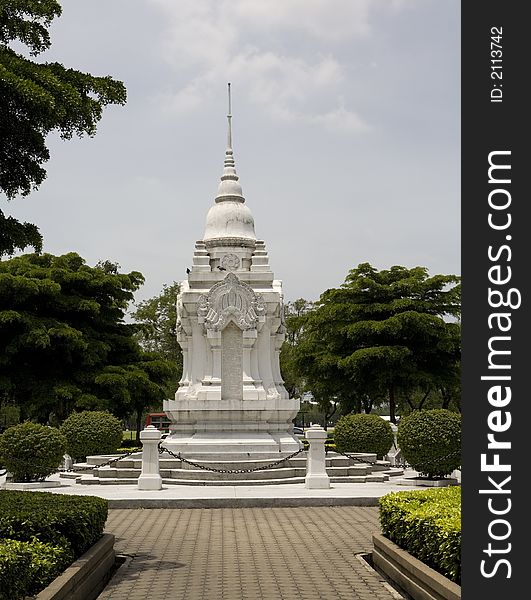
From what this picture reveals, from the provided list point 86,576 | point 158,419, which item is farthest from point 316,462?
point 158,419

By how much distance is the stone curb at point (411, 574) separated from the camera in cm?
763

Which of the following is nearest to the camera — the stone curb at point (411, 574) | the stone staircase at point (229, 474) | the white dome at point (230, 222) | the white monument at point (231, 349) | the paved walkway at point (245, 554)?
the stone curb at point (411, 574)

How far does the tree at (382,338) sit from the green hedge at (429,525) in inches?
1072

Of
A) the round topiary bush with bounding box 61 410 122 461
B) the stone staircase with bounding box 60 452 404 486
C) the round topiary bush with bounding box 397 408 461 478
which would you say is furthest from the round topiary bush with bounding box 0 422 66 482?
the round topiary bush with bounding box 397 408 461 478

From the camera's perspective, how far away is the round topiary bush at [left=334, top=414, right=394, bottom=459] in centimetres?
2564

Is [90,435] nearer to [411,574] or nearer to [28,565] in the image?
[411,574]

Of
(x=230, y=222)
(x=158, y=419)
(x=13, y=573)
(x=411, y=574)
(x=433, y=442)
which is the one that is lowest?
(x=158, y=419)

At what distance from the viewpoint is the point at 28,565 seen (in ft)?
23.9

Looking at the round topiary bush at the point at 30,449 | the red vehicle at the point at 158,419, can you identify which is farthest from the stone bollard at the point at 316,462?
the red vehicle at the point at 158,419

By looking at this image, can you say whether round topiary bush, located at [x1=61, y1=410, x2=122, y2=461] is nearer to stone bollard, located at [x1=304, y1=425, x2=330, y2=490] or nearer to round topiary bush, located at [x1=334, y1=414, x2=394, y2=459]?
round topiary bush, located at [x1=334, y1=414, x2=394, y2=459]

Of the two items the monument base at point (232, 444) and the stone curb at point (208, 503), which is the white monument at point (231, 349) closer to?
the monument base at point (232, 444)

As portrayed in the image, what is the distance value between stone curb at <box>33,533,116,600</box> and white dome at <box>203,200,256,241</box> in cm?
1711

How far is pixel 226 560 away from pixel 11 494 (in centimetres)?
288

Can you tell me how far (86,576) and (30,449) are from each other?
1166 centimetres
